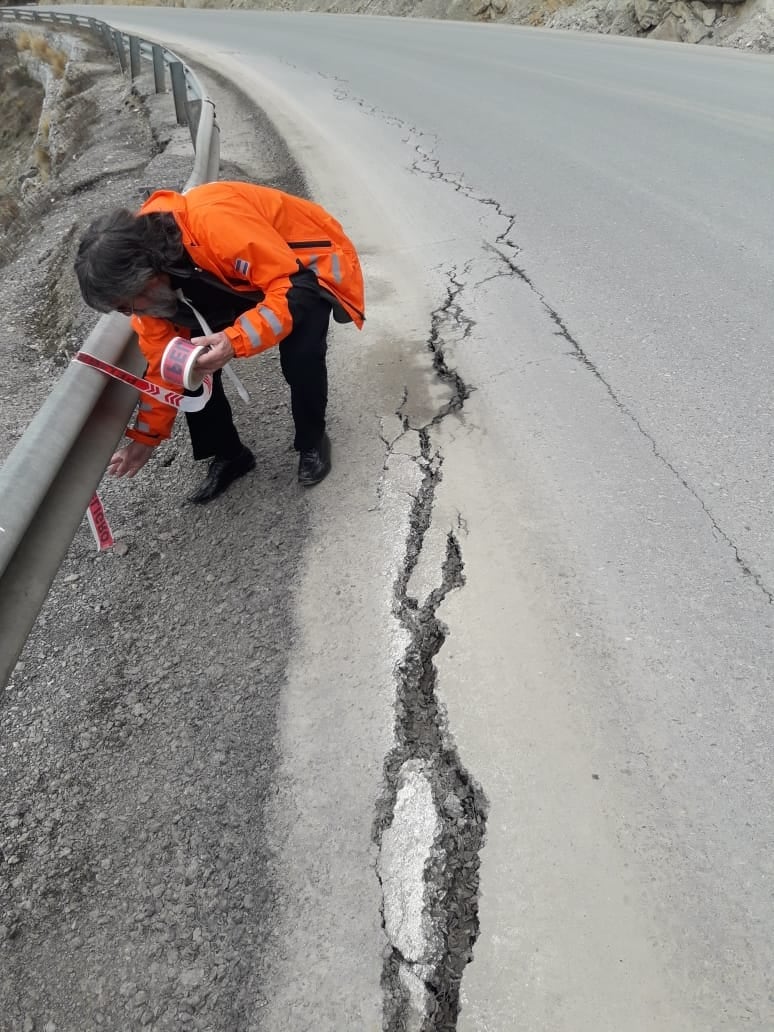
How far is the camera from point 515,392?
3572 mm

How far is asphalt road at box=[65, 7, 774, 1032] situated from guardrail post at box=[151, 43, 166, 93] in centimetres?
524

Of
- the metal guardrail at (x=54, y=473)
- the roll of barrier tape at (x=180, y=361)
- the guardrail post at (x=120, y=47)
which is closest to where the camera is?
the metal guardrail at (x=54, y=473)

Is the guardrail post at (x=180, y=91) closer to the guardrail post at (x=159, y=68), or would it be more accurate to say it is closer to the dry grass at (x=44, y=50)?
the guardrail post at (x=159, y=68)

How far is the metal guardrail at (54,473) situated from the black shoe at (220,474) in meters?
0.47

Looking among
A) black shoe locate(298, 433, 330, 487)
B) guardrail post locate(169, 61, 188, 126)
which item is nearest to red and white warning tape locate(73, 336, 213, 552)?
black shoe locate(298, 433, 330, 487)

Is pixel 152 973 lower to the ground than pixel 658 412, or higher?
lower

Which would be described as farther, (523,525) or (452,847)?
(523,525)

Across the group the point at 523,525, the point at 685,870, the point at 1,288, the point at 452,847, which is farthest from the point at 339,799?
the point at 1,288

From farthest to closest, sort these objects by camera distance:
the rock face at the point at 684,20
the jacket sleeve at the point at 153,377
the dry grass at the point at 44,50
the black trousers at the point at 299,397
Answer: the dry grass at the point at 44,50, the rock face at the point at 684,20, the black trousers at the point at 299,397, the jacket sleeve at the point at 153,377

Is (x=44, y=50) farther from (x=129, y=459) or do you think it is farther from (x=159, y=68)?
(x=129, y=459)

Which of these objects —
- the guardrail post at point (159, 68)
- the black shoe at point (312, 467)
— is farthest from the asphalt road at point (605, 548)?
the guardrail post at point (159, 68)

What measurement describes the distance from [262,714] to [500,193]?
5186 mm

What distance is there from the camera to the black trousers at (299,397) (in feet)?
9.37

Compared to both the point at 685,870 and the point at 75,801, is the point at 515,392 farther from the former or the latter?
the point at 75,801
